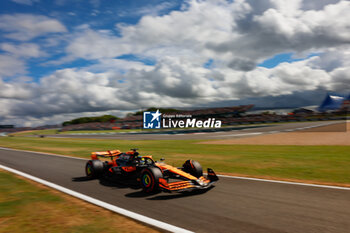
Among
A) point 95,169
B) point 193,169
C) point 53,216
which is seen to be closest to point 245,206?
point 193,169

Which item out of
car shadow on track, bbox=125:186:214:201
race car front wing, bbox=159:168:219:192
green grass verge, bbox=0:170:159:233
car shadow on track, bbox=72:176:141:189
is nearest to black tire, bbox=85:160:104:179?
car shadow on track, bbox=72:176:141:189

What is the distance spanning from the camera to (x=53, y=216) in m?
5.24

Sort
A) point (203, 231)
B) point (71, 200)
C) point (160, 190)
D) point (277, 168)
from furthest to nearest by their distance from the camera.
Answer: point (277, 168) < point (160, 190) < point (71, 200) < point (203, 231)

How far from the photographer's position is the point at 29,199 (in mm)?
6516

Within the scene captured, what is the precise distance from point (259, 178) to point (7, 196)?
27.0ft

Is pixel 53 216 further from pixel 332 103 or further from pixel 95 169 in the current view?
pixel 332 103

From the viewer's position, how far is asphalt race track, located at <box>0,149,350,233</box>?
4.51 meters

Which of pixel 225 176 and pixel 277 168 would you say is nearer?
pixel 225 176

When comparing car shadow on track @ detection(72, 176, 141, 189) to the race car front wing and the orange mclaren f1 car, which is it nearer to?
the orange mclaren f1 car

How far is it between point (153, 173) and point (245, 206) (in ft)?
8.82

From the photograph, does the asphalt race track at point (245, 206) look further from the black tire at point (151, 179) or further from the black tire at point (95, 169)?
the black tire at point (95, 169)

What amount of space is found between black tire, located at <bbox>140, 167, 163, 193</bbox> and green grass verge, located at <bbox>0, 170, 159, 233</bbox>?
5.18 feet

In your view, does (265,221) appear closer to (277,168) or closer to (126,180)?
(126,180)

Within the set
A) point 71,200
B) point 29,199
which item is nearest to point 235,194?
point 71,200
